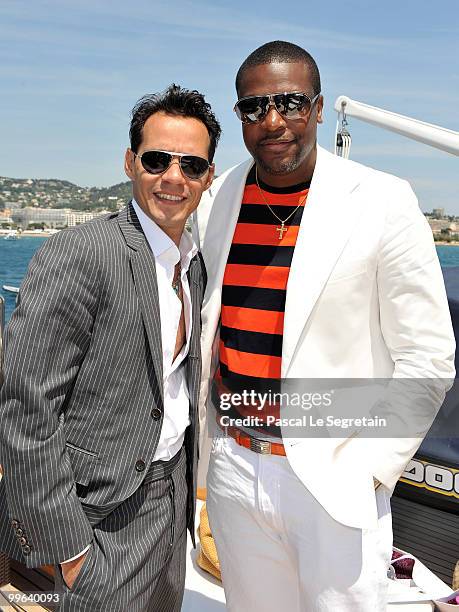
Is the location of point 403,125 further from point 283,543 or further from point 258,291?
point 283,543

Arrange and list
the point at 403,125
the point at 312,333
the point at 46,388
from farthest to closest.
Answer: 1. the point at 403,125
2. the point at 312,333
3. the point at 46,388

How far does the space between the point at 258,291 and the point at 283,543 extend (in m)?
0.77

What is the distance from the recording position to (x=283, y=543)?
2008 mm

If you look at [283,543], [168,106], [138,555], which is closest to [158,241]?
[168,106]

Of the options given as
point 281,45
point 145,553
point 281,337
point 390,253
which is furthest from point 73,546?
point 281,45

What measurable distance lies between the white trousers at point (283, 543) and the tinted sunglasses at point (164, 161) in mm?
874

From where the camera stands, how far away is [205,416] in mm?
2223

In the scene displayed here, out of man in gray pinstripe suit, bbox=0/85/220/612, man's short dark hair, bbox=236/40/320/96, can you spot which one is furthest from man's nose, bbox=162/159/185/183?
man's short dark hair, bbox=236/40/320/96

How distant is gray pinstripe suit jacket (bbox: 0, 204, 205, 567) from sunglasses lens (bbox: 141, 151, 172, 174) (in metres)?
0.14

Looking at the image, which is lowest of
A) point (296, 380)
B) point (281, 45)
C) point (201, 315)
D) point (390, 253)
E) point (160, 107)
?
point (296, 380)

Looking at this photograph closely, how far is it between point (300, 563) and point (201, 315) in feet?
2.62

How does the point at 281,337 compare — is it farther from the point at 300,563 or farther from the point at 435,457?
the point at 435,457

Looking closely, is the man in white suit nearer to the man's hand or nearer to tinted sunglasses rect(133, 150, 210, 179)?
tinted sunglasses rect(133, 150, 210, 179)

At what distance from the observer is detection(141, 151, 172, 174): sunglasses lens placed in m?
1.71
